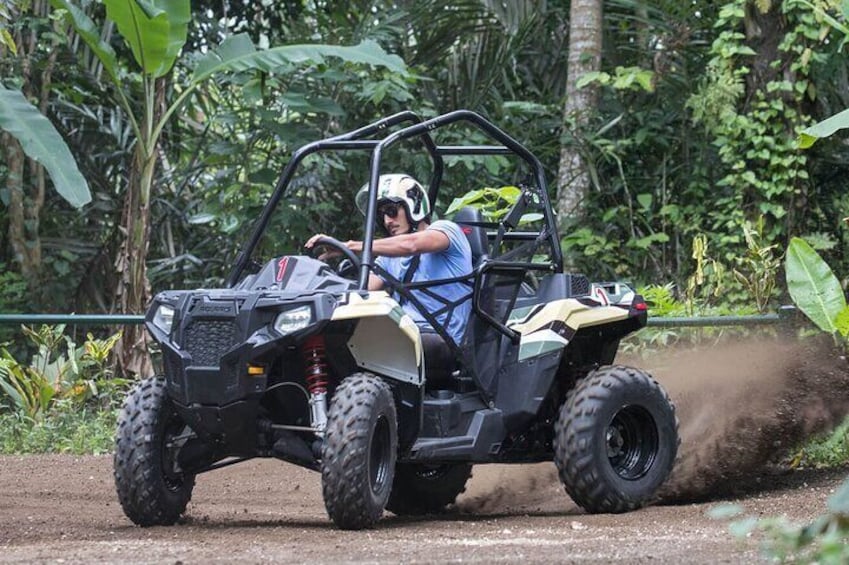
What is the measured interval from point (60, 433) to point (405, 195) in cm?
427

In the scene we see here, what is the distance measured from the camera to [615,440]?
7035 mm

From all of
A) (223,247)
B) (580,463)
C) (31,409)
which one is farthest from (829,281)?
(223,247)

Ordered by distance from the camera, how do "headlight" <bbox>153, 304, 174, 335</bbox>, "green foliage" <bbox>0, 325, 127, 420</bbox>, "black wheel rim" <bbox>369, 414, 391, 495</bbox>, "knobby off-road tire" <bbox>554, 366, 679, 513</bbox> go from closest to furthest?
"black wheel rim" <bbox>369, 414, 391, 495</bbox> < "headlight" <bbox>153, 304, 174, 335</bbox> < "knobby off-road tire" <bbox>554, 366, 679, 513</bbox> < "green foliage" <bbox>0, 325, 127, 420</bbox>

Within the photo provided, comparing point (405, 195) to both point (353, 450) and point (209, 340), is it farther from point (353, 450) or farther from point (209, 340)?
point (353, 450)

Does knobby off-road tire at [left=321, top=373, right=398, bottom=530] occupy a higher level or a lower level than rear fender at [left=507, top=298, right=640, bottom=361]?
lower

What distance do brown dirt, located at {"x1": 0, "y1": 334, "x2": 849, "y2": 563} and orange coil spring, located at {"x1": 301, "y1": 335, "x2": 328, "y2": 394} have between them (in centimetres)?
60

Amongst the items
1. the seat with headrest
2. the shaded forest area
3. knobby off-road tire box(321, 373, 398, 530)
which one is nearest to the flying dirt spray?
the seat with headrest

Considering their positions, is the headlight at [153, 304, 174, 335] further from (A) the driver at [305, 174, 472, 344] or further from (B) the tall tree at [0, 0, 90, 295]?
(B) the tall tree at [0, 0, 90, 295]

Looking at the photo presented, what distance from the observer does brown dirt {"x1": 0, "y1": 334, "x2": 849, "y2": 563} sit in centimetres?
498

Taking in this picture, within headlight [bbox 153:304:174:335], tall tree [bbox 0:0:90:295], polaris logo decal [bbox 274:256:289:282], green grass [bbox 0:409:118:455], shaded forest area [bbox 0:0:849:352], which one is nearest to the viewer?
headlight [bbox 153:304:174:335]

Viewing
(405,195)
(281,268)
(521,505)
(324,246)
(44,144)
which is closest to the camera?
(281,268)

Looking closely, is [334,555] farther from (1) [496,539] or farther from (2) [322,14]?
(2) [322,14]

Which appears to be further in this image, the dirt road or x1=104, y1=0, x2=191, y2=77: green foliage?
x1=104, y1=0, x2=191, y2=77: green foliage

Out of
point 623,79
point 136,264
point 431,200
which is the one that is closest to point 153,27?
point 136,264
